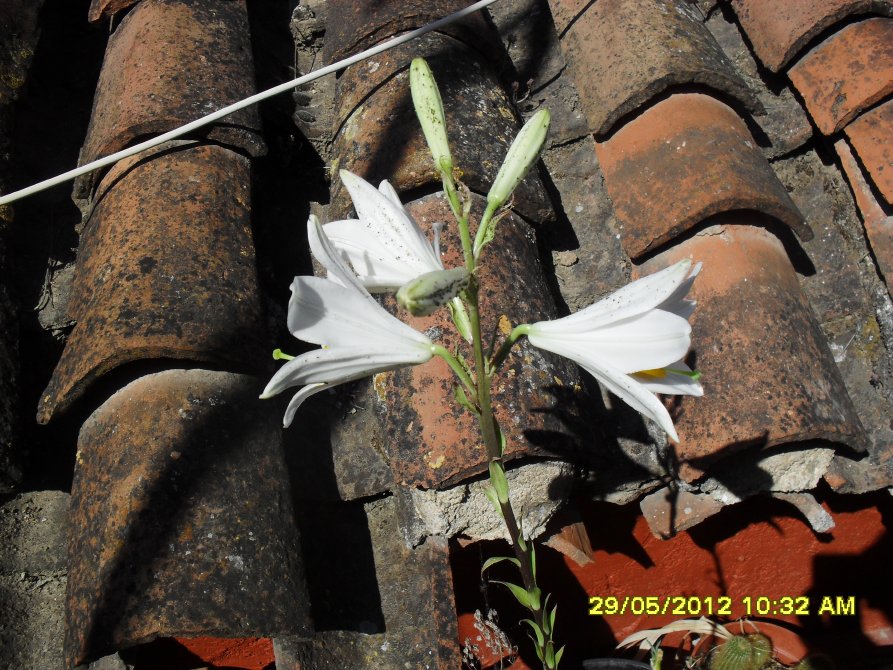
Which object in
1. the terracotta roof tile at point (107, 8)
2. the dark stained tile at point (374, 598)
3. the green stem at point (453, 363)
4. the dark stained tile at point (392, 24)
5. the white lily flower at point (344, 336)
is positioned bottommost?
the dark stained tile at point (374, 598)

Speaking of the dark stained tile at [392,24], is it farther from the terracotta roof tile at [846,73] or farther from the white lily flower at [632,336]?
the white lily flower at [632,336]

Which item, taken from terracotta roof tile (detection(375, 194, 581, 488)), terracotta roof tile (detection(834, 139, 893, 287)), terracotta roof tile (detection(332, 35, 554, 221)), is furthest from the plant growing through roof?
terracotta roof tile (detection(834, 139, 893, 287))

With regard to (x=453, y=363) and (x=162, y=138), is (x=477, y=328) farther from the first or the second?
(x=162, y=138)

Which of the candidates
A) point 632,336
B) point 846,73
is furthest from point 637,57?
point 632,336

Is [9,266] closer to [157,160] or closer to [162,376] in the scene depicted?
[157,160]

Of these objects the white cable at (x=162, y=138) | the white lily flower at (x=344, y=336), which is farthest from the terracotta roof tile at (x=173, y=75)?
the white lily flower at (x=344, y=336)

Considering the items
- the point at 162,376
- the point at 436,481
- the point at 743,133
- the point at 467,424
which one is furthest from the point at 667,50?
the point at 162,376
